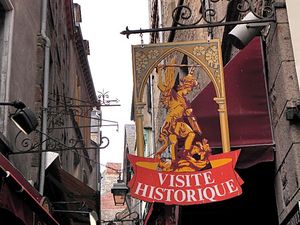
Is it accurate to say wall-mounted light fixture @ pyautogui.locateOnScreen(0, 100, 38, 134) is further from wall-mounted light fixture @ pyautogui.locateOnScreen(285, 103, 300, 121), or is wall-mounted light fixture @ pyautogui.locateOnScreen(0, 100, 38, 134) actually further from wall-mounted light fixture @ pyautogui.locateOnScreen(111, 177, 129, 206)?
wall-mounted light fixture @ pyautogui.locateOnScreen(111, 177, 129, 206)

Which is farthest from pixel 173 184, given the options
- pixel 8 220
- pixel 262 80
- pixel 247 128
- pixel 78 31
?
pixel 78 31

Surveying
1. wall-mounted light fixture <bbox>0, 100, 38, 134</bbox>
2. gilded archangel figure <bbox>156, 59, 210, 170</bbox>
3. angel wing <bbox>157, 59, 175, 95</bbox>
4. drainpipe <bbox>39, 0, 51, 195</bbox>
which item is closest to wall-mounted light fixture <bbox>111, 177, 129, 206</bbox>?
drainpipe <bbox>39, 0, 51, 195</bbox>

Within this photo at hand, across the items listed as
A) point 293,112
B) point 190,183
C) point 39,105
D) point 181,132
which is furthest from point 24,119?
point 293,112

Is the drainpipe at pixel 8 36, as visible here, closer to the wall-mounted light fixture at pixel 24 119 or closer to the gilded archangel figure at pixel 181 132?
the wall-mounted light fixture at pixel 24 119

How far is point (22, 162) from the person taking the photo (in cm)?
958

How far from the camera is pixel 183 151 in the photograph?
227 inches

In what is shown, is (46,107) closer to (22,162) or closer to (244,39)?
(22,162)

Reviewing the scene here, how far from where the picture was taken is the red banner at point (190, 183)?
214 inches

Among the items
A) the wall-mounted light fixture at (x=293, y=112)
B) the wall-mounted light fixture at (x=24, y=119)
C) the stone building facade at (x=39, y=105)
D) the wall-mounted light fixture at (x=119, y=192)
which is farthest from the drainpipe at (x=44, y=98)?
the wall-mounted light fixture at (x=293, y=112)

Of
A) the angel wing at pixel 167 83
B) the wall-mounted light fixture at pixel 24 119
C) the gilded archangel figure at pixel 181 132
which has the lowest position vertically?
the gilded archangel figure at pixel 181 132

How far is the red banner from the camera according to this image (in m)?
5.44

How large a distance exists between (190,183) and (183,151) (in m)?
0.38

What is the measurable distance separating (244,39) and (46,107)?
5.49 metres

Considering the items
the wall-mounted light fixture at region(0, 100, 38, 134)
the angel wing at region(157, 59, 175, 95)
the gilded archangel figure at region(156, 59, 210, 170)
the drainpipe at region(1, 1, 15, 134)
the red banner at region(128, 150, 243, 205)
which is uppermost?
the drainpipe at region(1, 1, 15, 134)
